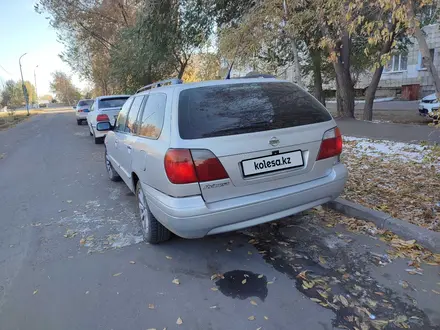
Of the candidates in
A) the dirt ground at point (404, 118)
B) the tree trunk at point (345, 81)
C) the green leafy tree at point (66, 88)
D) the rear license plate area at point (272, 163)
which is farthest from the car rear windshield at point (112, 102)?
the green leafy tree at point (66, 88)

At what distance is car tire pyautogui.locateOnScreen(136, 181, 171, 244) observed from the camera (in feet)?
11.3

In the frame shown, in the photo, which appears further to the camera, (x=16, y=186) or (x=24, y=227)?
(x=16, y=186)

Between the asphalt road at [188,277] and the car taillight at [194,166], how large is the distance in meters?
0.93

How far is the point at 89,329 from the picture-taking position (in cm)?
234

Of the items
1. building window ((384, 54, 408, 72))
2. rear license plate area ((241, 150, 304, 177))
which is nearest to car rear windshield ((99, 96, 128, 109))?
rear license plate area ((241, 150, 304, 177))

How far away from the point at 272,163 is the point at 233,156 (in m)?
0.39

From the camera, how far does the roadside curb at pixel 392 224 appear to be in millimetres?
3135

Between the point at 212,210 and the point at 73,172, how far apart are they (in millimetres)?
5579

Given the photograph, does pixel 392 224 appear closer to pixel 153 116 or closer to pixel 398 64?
pixel 153 116

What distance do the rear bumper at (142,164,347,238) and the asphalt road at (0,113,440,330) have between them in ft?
1.56

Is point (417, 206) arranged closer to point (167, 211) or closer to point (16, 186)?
point (167, 211)

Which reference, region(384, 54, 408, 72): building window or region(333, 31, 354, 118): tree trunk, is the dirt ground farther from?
region(384, 54, 408, 72): building window

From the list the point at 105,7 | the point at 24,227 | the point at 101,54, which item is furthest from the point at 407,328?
the point at 101,54

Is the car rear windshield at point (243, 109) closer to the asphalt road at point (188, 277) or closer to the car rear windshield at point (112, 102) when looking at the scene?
the asphalt road at point (188, 277)
